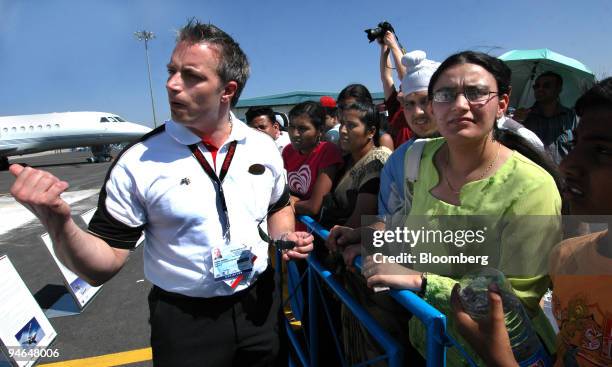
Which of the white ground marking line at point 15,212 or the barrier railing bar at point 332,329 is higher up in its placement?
the barrier railing bar at point 332,329

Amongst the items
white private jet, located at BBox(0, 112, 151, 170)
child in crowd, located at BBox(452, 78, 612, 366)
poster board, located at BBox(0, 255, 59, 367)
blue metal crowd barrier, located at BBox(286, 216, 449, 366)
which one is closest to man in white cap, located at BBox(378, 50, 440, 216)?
blue metal crowd barrier, located at BBox(286, 216, 449, 366)

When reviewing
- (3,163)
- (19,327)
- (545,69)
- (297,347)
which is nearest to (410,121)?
(297,347)

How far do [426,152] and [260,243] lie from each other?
0.85 m

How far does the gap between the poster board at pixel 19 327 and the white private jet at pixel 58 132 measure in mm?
23055

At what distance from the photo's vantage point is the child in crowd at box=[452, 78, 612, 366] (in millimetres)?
942

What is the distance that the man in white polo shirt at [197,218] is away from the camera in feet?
4.99

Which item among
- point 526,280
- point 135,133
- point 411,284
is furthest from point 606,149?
point 135,133

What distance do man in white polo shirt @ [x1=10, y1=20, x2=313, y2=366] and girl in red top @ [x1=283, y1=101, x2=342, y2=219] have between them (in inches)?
36.3

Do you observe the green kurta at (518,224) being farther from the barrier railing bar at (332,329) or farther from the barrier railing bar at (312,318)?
the barrier railing bar at (312,318)

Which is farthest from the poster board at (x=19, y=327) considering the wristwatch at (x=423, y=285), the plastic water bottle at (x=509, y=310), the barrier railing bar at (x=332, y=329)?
the plastic water bottle at (x=509, y=310)

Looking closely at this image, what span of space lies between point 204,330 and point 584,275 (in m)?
1.38

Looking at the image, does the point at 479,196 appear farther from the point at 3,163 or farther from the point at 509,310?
the point at 3,163

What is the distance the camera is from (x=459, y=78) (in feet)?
4.57

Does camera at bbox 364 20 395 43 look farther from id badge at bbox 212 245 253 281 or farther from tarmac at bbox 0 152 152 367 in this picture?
tarmac at bbox 0 152 152 367
